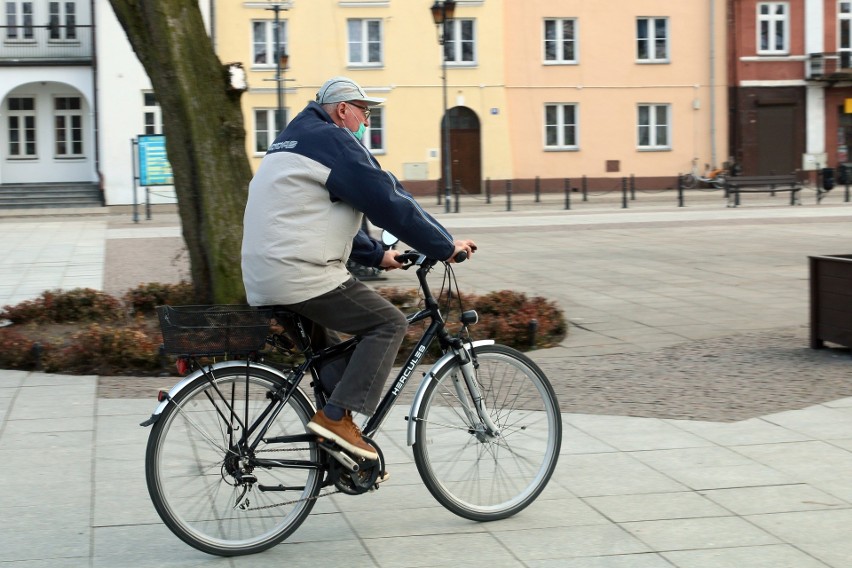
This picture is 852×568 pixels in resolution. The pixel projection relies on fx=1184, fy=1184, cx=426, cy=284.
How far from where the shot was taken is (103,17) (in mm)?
36188

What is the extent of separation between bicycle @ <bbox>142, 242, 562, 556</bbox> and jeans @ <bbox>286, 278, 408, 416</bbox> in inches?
3.7

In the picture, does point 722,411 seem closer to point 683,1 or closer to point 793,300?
point 793,300

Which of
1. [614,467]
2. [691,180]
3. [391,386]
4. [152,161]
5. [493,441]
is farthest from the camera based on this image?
[691,180]

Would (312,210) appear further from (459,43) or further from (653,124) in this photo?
(653,124)

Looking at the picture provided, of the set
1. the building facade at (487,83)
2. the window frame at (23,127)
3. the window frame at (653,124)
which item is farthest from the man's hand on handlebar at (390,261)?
the window frame at (653,124)

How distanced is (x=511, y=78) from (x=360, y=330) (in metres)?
37.4

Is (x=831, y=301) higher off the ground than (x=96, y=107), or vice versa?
(x=96, y=107)

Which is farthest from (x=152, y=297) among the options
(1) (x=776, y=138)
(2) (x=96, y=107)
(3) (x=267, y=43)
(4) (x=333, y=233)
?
(1) (x=776, y=138)

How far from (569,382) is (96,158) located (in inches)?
1307

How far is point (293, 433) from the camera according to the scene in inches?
184

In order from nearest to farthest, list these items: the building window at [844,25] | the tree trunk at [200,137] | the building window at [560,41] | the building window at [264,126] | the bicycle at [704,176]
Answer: the tree trunk at [200,137], the building window at [264,126], the bicycle at [704,176], the building window at [560,41], the building window at [844,25]

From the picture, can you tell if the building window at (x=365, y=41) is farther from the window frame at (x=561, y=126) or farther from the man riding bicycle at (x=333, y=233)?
the man riding bicycle at (x=333, y=233)

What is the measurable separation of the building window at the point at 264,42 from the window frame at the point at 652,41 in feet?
41.4

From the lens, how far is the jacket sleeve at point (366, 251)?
496 cm
